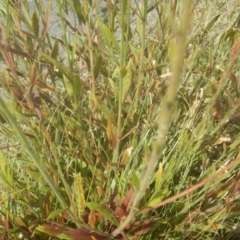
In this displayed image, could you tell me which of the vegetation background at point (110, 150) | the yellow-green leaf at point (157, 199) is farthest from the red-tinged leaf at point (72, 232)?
the yellow-green leaf at point (157, 199)

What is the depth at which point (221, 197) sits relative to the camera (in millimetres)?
1013

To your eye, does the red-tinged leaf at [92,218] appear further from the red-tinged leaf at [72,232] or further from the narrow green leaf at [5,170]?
the narrow green leaf at [5,170]

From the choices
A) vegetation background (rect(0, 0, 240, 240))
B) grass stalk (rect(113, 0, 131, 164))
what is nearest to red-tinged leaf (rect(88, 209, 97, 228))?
vegetation background (rect(0, 0, 240, 240))

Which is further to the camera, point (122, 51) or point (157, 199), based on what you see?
point (157, 199)

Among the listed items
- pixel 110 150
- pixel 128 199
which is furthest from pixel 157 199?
pixel 110 150

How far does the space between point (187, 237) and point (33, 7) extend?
109cm

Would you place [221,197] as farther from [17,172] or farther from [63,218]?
[17,172]

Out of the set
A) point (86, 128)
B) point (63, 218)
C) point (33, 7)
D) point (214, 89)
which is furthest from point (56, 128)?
point (33, 7)

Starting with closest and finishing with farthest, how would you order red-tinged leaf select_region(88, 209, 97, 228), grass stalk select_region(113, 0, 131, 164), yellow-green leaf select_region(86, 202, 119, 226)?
grass stalk select_region(113, 0, 131, 164), yellow-green leaf select_region(86, 202, 119, 226), red-tinged leaf select_region(88, 209, 97, 228)

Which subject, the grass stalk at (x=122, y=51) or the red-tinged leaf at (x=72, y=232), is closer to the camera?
the grass stalk at (x=122, y=51)

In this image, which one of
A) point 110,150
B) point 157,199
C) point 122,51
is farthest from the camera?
point 110,150

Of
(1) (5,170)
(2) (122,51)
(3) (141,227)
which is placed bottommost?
(3) (141,227)

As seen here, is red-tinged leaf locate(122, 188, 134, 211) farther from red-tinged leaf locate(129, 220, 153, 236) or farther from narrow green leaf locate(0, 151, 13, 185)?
narrow green leaf locate(0, 151, 13, 185)

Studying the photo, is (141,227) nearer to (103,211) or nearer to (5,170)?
(103,211)
